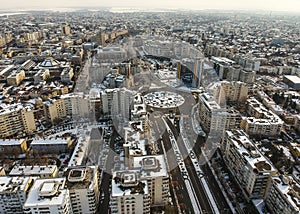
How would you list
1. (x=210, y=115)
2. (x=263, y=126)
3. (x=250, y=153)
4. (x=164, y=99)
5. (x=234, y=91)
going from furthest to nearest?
(x=164, y=99) < (x=234, y=91) < (x=263, y=126) < (x=210, y=115) < (x=250, y=153)

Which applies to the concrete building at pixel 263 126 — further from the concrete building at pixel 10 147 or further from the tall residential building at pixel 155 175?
the concrete building at pixel 10 147

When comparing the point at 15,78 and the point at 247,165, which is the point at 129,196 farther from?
the point at 15,78

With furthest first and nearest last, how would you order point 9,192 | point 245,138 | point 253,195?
point 245,138 < point 253,195 < point 9,192

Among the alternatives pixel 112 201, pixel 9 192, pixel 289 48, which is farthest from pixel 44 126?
pixel 289 48

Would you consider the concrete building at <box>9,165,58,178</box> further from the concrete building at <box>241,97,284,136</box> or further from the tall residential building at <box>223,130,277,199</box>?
the concrete building at <box>241,97,284,136</box>

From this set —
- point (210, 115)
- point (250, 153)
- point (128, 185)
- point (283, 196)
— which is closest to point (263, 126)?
point (210, 115)

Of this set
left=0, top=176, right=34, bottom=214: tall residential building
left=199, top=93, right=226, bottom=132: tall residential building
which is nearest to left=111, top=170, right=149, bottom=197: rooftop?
left=0, top=176, right=34, bottom=214: tall residential building

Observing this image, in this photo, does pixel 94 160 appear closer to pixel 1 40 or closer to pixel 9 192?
pixel 9 192
